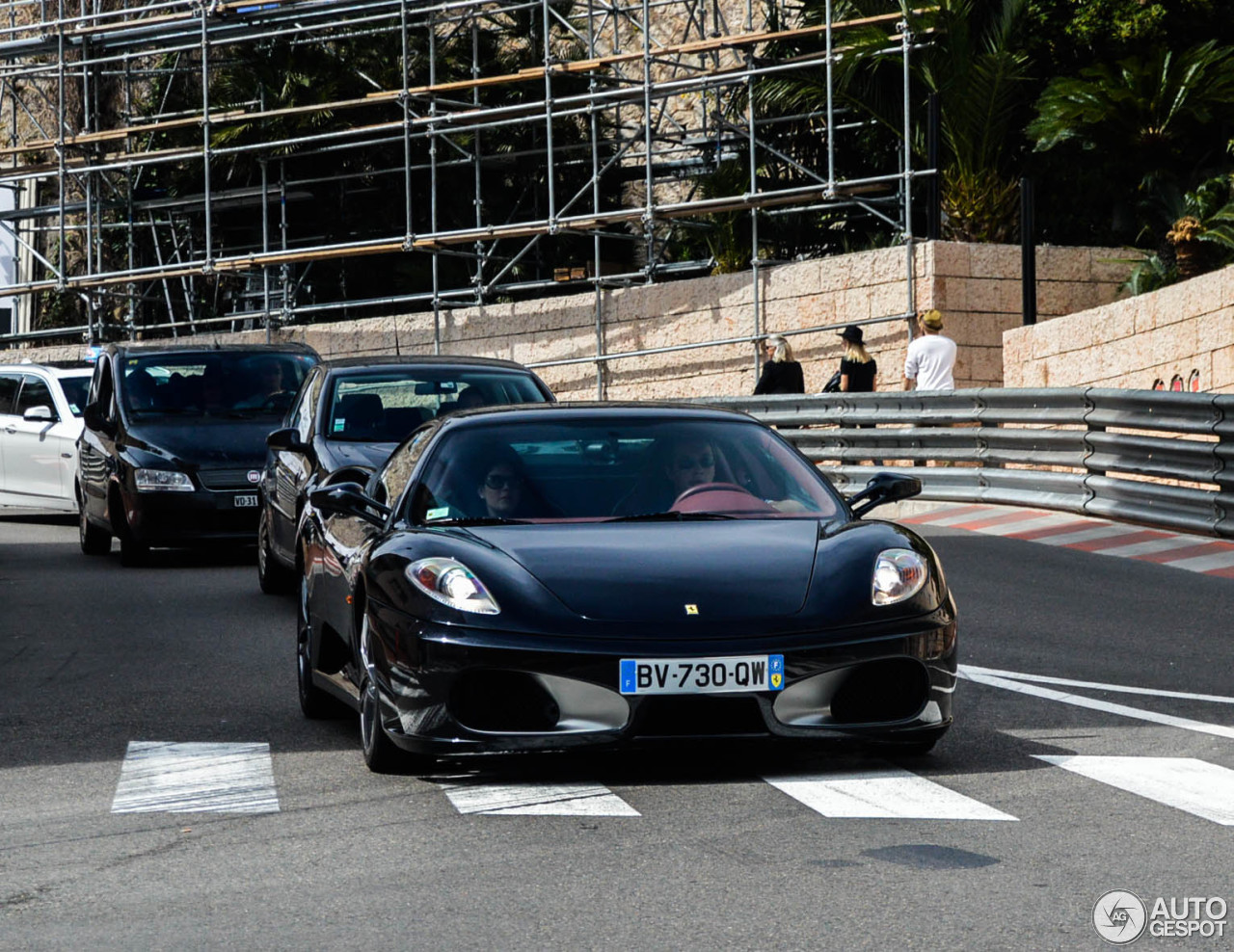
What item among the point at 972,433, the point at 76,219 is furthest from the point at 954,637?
the point at 76,219

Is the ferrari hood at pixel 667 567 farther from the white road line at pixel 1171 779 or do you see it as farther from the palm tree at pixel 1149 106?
the palm tree at pixel 1149 106

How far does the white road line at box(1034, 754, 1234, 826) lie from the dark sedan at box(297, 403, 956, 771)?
0.52 meters

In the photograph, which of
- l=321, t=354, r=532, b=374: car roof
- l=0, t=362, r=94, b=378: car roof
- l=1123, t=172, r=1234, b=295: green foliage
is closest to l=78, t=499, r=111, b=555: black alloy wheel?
l=0, t=362, r=94, b=378: car roof

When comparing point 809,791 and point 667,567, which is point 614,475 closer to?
point 667,567

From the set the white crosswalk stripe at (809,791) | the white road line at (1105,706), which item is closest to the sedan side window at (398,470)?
the white crosswalk stripe at (809,791)

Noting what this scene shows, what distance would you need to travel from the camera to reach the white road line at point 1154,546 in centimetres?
1466

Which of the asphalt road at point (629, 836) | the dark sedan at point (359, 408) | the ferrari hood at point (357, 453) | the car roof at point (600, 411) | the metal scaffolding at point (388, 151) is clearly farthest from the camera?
the metal scaffolding at point (388, 151)

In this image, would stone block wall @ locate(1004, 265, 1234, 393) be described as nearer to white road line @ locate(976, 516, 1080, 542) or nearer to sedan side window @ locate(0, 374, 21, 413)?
white road line @ locate(976, 516, 1080, 542)

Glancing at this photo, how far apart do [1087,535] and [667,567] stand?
9.61 m

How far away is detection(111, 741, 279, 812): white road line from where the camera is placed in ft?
21.5

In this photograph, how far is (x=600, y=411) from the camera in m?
7.93

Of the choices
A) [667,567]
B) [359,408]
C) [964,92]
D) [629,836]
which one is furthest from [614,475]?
[964,92]

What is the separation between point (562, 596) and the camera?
6.55m

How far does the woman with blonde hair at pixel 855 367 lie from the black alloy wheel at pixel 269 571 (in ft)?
30.3
